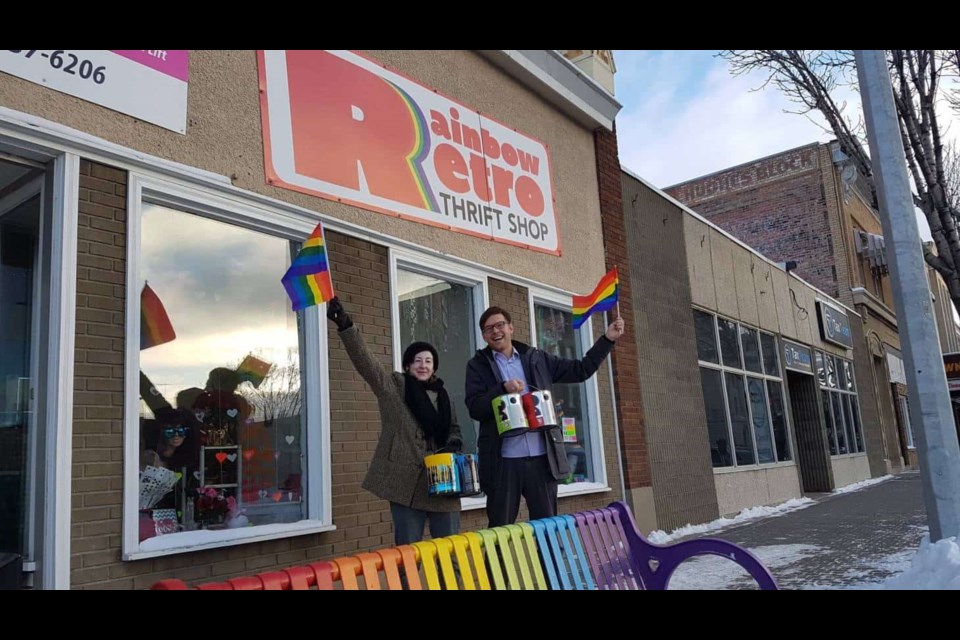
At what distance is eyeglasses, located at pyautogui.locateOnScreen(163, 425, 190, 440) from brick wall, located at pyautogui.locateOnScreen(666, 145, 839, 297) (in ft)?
71.5

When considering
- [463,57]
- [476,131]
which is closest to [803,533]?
[476,131]

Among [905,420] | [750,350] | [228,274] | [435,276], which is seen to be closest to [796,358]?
[750,350]

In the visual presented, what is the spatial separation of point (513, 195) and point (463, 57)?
152 centimetres

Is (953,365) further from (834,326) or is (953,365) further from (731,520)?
(731,520)

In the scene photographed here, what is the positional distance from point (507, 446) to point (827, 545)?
209 inches

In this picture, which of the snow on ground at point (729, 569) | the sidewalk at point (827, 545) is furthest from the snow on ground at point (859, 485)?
the snow on ground at point (729, 569)

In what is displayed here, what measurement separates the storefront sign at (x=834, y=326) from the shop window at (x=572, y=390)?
11.6 m

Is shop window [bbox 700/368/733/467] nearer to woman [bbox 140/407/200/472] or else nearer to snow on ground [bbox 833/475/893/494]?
snow on ground [bbox 833/475/893/494]

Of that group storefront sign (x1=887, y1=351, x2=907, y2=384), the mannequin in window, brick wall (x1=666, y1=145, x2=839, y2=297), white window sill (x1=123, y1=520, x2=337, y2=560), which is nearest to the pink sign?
the mannequin in window

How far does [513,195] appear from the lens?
8.34 meters

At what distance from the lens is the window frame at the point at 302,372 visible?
439 centimetres

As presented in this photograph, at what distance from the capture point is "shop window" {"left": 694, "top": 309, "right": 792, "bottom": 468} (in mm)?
12188
